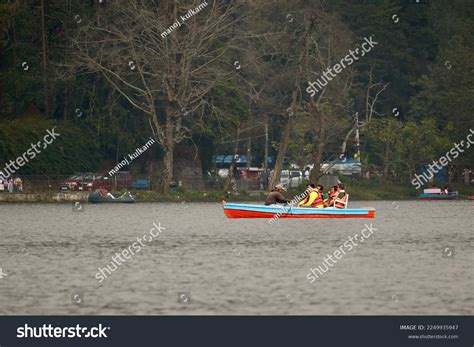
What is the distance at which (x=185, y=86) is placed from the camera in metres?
92.2

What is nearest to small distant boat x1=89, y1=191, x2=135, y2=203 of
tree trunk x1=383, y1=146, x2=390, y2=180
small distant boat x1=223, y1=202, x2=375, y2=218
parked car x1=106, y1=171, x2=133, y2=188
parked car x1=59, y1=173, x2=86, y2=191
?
parked car x1=59, y1=173, x2=86, y2=191

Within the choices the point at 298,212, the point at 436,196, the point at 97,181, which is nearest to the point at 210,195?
the point at 97,181

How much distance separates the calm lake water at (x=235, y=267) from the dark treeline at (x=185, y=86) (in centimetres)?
1963

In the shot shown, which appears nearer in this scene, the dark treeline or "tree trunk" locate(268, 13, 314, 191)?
the dark treeline

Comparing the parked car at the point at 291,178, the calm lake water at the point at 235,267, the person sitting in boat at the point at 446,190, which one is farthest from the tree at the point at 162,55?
the person sitting in boat at the point at 446,190

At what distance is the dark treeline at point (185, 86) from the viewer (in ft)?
305

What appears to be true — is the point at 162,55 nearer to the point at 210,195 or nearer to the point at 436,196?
the point at 210,195

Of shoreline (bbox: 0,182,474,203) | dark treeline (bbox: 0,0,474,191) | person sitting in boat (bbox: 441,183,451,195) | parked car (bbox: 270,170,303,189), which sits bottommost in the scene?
shoreline (bbox: 0,182,474,203)

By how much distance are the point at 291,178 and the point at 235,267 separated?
67.1 m

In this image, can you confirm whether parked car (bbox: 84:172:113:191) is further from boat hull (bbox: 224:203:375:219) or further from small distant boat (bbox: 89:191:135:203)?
boat hull (bbox: 224:203:375:219)

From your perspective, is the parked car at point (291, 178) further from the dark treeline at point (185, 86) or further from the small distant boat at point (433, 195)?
the small distant boat at point (433, 195)

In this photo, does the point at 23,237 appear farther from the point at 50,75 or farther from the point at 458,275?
the point at 50,75

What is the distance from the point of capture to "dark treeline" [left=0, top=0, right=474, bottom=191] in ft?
305

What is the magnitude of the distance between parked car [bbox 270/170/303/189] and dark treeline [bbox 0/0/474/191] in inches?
75.5
